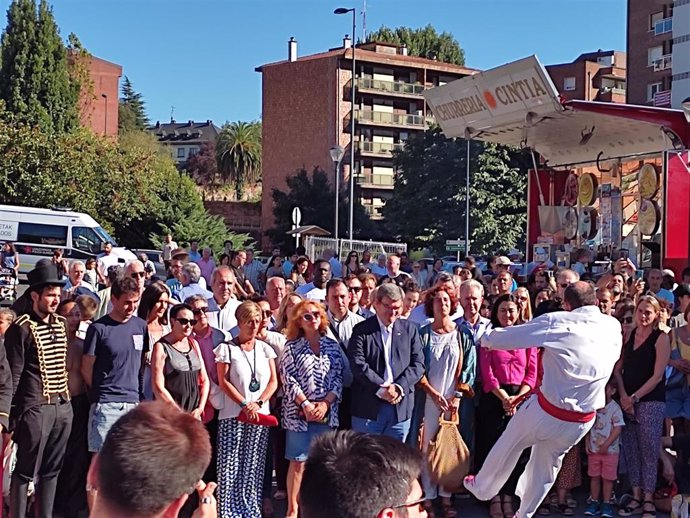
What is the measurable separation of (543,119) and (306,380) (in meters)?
10.5

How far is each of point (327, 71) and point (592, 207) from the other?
50.1 metres

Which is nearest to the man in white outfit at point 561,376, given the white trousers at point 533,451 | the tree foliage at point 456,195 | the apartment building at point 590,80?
the white trousers at point 533,451

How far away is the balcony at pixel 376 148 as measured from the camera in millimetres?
68438

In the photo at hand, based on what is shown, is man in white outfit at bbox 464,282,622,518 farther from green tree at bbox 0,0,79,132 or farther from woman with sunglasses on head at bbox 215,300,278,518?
green tree at bbox 0,0,79,132

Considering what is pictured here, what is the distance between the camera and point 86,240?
96.4ft

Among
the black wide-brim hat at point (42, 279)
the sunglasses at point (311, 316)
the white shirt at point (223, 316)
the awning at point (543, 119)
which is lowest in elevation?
the white shirt at point (223, 316)

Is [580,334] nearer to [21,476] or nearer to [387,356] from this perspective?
[387,356]

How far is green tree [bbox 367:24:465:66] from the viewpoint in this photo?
8381 cm

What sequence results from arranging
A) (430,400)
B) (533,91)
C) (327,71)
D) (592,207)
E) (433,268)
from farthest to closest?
(327,71) → (592,207) → (433,268) → (533,91) → (430,400)

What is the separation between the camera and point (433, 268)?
742 inches

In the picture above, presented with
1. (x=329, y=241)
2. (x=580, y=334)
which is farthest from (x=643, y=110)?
(x=580, y=334)

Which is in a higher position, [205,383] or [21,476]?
[205,383]

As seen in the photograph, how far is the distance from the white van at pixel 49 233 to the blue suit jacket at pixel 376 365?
22.1 metres

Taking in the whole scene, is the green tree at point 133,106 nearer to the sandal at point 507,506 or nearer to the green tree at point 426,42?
the green tree at point 426,42
